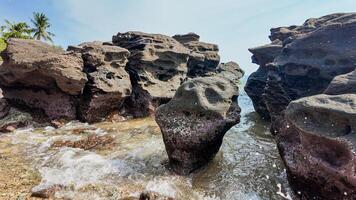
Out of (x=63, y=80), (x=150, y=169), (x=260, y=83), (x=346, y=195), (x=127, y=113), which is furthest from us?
(x=260, y=83)

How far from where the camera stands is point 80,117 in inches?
654

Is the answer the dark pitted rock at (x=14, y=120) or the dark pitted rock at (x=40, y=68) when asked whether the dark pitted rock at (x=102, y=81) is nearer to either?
the dark pitted rock at (x=40, y=68)

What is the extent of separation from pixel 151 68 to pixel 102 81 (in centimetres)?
395

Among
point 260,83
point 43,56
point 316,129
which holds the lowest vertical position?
point 260,83

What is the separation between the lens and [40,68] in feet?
50.3

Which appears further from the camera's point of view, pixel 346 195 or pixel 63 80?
pixel 63 80

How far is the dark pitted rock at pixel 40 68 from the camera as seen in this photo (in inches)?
600

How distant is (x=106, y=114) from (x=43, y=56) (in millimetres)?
4170

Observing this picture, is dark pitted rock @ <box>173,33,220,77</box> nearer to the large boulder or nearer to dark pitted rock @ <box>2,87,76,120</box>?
the large boulder

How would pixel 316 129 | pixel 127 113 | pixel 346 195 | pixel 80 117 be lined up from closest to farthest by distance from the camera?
pixel 346 195 < pixel 316 129 < pixel 80 117 < pixel 127 113

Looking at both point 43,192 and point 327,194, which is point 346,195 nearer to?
point 327,194

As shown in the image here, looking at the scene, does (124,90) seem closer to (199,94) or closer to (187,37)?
(199,94)

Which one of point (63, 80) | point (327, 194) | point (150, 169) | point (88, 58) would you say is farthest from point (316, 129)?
point (88, 58)

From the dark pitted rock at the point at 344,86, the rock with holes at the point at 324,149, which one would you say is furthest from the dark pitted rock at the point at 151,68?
the rock with holes at the point at 324,149
